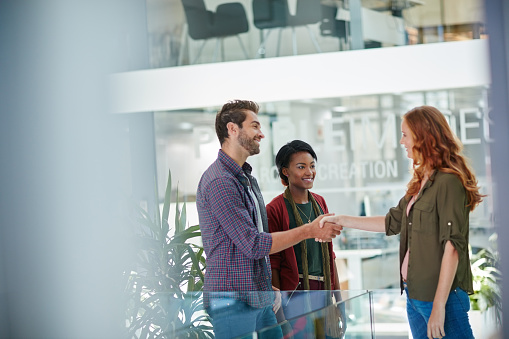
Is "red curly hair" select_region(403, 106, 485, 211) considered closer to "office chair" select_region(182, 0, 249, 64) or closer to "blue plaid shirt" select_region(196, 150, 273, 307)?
"blue plaid shirt" select_region(196, 150, 273, 307)

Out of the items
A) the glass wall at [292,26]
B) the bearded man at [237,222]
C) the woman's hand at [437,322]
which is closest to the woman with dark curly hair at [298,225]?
the bearded man at [237,222]

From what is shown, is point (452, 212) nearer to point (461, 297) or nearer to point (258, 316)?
point (461, 297)

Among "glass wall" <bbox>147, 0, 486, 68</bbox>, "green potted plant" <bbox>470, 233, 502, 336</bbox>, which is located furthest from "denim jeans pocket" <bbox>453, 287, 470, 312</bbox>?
"glass wall" <bbox>147, 0, 486, 68</bbox>

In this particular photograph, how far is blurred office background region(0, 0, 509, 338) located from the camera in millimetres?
3230

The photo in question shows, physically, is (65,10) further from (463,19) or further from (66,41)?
(463,19)

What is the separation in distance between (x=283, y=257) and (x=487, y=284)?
2255 millimetres

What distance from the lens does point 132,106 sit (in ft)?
20.4

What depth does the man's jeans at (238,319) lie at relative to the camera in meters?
1.99

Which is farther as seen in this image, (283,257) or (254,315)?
(283,257)

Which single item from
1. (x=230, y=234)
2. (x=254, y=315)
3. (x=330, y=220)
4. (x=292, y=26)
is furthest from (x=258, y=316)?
(x=292, y=26)

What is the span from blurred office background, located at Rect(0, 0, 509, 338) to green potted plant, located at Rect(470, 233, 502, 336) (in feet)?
0.50

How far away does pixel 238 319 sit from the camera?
215 cm

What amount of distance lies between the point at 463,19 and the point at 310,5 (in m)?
1.39

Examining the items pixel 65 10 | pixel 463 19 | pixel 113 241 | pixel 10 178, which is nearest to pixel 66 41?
pixel 65 10
